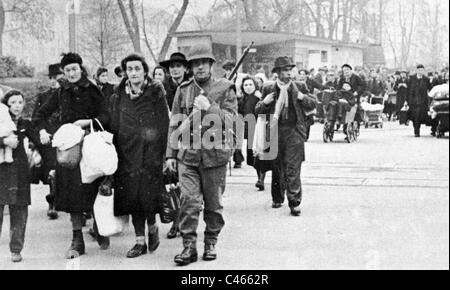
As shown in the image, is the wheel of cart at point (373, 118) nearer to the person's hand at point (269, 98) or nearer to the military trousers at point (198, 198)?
the person's hand at point (269, 98)

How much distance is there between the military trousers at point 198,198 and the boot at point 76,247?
3.63ft

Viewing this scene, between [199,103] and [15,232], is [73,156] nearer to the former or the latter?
[15,232]

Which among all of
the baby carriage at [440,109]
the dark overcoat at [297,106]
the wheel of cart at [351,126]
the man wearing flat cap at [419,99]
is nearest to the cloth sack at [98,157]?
the dark overcoat at [297,106]

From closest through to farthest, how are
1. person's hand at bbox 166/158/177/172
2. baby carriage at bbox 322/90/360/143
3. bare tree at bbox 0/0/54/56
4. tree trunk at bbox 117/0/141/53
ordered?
1. person's hand at bbox 166/158/177/172
2. baby carriage at bbox 322/90/360/143
3. tree trunk at bbox 117/0/141/53
4. bare tree at bbox 0/0/54/56

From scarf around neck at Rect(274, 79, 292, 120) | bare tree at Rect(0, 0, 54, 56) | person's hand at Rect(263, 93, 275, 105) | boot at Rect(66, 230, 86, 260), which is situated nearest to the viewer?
boot at Rect(66, 230, 86, 260)

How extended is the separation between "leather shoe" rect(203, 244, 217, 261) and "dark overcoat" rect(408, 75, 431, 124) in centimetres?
1458

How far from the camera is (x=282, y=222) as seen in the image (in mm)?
8586

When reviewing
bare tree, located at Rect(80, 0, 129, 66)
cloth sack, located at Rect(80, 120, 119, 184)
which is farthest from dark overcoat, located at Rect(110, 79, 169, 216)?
bare tree, located at Rect(80, 0, 129, 66)

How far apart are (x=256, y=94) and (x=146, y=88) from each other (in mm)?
6249

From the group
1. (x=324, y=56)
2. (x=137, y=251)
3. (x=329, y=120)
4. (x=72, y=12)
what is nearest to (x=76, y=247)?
(x=137, y=251)

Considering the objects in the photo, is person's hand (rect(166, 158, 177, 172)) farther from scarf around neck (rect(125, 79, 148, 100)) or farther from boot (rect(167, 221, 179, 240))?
boot (rect(167, 221, 179, 240))

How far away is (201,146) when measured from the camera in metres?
6.64

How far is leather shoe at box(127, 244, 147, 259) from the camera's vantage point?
691cm

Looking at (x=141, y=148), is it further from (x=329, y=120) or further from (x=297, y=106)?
(x=329, y=120)
